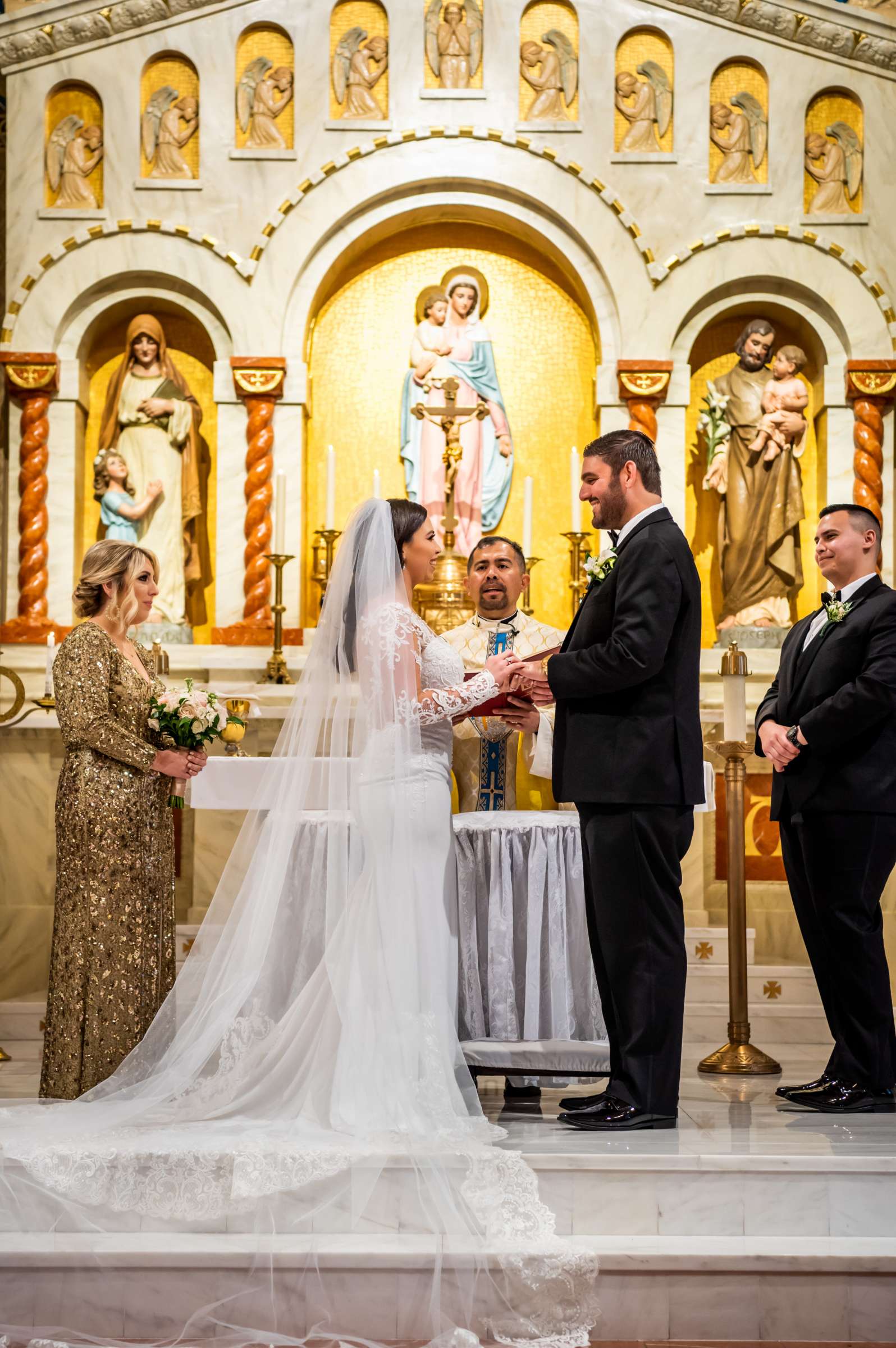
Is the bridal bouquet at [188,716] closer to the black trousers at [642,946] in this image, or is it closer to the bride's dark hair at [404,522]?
the bride's dark hair at [404,522]

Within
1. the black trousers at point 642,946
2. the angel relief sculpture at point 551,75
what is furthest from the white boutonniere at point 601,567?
the angel relief sculpture at point 551,75

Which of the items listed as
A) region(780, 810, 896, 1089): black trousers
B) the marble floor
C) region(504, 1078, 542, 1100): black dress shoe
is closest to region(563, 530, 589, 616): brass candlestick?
region(780, 810, 896, 1089): black trousers

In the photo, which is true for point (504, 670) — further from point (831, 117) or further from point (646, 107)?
point (831, 117)

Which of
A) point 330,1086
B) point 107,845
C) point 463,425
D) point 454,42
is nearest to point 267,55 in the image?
point 454,42

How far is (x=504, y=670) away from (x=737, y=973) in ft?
6.12

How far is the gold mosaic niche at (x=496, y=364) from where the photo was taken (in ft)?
A: 27.6

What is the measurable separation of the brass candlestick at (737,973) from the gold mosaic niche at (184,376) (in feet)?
12.6

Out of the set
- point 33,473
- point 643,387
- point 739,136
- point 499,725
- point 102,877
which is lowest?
point 102,877

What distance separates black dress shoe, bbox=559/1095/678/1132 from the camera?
3.90m

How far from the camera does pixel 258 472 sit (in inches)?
318

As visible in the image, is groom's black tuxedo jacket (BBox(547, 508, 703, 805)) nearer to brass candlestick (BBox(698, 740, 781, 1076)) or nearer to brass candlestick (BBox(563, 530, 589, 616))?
brass candlestick (BBox(698, 740, 781, 1076))

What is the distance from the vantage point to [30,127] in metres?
8.19

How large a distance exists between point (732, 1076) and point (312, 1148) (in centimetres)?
226

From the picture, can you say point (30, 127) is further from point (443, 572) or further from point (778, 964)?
point (778, 964)
